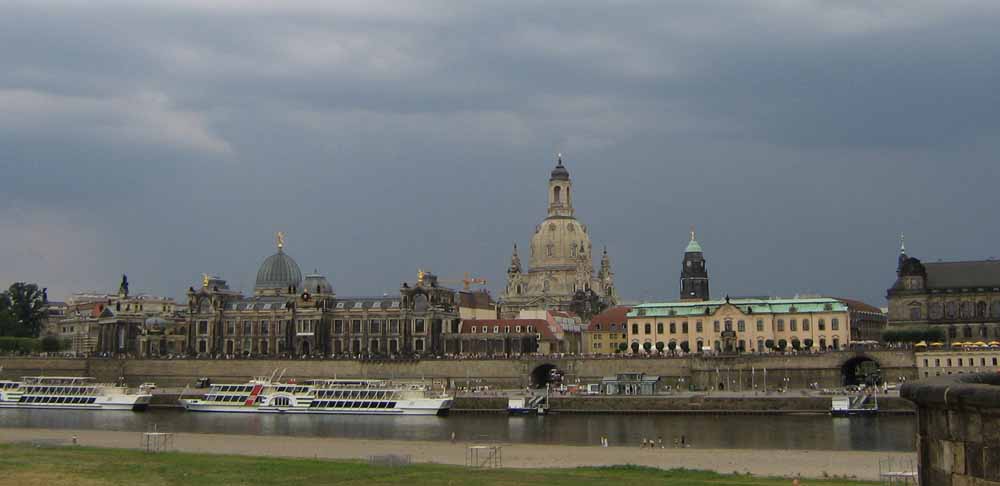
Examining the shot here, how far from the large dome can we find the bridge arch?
80.6m

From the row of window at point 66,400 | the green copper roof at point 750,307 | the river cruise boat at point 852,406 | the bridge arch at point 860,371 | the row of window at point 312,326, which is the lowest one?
the river cruise boat at point 852,406

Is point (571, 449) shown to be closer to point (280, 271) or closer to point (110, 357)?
point (110, 357)

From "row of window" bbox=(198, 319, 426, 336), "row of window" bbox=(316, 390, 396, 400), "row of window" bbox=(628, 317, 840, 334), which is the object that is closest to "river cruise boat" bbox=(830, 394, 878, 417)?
"row of window" bbox=(628, 317, 840, 334)

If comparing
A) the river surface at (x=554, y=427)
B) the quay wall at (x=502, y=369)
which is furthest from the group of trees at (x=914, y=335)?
the river surface at (x=554, y=427)

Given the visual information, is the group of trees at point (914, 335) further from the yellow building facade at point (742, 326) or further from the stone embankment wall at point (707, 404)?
the stone embankment wall at point (707, 404)

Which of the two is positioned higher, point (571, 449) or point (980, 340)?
→ point (980, 340)

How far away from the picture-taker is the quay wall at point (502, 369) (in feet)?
365

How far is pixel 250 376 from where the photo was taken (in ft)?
446

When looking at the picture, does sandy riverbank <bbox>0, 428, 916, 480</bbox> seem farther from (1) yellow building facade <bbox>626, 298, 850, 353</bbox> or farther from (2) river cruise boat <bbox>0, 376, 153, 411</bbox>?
(1) yellow building facade <bbox>626, 298, 850, 353</bbox>

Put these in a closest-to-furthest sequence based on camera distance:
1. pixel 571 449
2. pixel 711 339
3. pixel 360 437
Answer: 1. pixel 571 449
2. pixel 360 437
3. pixel 711 339

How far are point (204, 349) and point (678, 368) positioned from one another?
215 ft

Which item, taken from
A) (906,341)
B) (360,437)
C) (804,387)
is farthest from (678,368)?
(360,437)

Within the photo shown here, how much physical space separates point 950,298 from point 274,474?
102 metres

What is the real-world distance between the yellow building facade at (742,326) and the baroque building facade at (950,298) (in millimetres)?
7481
